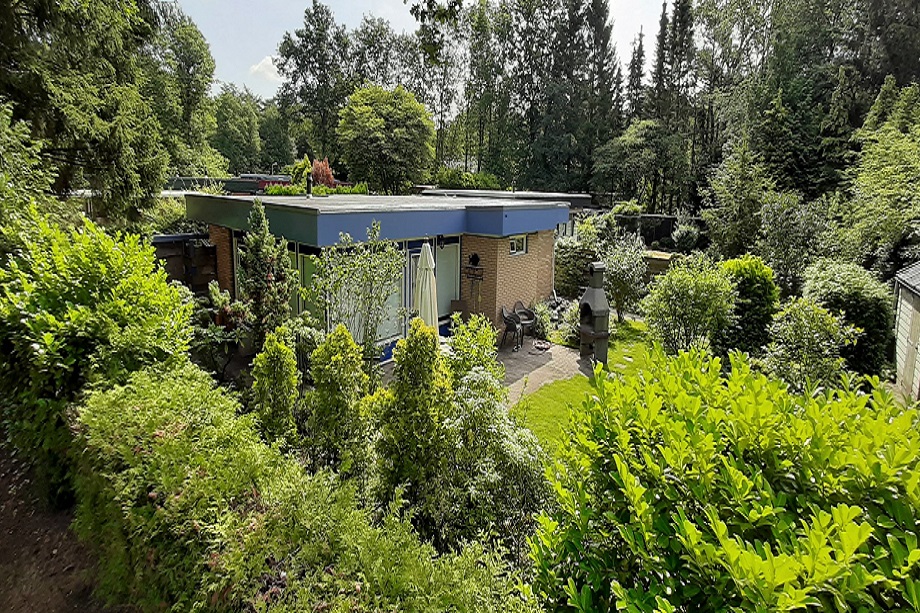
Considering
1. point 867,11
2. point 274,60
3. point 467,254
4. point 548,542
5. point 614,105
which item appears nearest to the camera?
point 548,542

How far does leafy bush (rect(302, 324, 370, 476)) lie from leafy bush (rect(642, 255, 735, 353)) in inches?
262

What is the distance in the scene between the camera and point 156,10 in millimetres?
13211

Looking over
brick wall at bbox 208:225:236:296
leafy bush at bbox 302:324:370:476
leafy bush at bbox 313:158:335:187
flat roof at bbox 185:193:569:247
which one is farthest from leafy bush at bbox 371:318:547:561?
leafy bush at bbox 313:158:335:187

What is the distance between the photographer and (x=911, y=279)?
371 inches

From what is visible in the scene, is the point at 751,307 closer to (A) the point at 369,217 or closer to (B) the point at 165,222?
(A) the point at 369,217

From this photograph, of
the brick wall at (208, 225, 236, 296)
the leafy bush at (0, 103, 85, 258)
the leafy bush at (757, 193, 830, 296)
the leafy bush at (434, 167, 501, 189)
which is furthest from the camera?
the leafy bush at (434, 167, 501, 189)

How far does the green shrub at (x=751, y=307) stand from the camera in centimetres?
1000

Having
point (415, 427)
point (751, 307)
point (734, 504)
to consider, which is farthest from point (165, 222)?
point (734, 504)

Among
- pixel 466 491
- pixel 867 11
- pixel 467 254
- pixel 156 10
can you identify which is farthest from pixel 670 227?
pixel 466 491

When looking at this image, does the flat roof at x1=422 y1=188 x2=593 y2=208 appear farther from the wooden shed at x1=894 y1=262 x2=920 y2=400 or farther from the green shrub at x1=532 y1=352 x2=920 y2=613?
the green shrub at x1=532 y1=352 x2=920 y2=613

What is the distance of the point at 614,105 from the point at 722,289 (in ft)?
125

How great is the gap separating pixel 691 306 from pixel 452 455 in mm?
6732

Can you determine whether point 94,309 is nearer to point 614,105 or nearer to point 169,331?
point 169,331

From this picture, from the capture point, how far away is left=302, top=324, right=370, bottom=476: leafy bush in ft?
15.5
